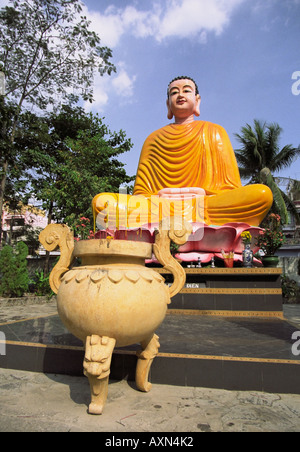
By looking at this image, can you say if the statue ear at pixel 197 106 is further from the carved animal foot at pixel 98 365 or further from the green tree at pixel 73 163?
the carved animal foot at pixel 98 365

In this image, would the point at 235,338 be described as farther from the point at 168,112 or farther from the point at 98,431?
the point at 168,112

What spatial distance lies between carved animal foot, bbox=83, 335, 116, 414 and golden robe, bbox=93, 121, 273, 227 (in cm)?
514

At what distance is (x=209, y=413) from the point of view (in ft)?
6.68

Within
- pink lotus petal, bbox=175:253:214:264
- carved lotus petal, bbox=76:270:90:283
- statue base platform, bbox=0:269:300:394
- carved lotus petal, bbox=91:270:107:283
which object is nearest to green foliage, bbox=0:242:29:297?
statue base platform, bbox=0:269:300:394

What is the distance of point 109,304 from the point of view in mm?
1972

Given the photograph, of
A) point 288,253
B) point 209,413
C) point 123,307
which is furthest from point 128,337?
point 288,253

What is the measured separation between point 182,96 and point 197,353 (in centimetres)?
748

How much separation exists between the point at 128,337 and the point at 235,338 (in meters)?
1.81

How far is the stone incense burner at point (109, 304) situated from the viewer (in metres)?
1.98

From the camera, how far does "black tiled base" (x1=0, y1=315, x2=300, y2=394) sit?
2430 mm

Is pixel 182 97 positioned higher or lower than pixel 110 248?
higher

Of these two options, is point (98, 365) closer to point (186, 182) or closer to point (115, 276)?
point (115, 276)

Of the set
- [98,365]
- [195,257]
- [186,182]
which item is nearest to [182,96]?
[186,182]

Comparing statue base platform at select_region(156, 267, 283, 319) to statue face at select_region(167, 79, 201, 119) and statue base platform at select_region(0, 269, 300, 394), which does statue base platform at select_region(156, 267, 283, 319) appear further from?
statue face at select_region(167, 79, 201, 119)
